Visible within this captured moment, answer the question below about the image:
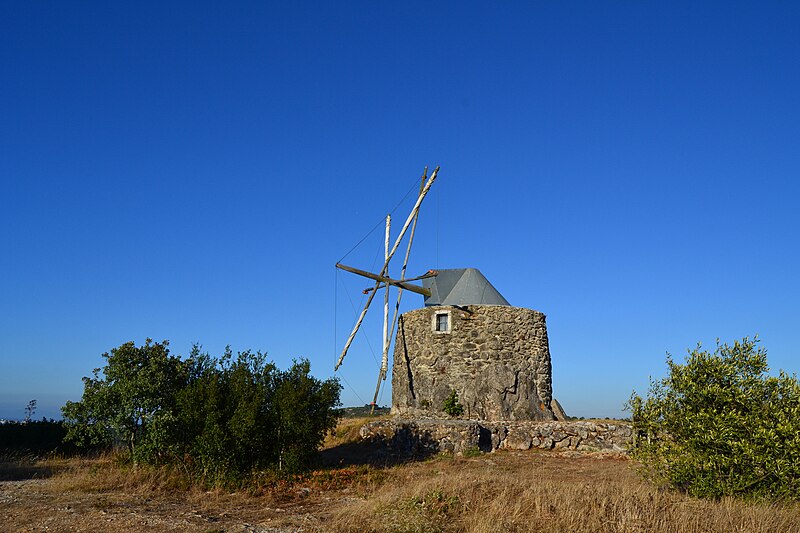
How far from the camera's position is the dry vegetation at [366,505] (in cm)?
901

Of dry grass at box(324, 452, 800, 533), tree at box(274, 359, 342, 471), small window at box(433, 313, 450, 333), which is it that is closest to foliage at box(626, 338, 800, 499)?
dry grass at box(324, 452, 800, 533)

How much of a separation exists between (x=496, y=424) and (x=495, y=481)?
415 inches

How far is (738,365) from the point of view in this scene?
34.5 ft

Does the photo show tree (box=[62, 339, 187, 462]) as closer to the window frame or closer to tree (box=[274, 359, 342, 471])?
tree (box=[274, 359, 342, 471])

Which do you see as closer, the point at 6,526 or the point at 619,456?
the point at 6,526

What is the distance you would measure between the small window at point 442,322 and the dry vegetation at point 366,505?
10939 mm

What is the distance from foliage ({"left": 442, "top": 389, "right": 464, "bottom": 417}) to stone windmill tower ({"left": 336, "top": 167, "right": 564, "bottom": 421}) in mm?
151

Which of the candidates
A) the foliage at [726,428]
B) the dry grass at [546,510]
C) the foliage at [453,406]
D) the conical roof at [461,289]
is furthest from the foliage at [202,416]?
the conical roof at [461,289]

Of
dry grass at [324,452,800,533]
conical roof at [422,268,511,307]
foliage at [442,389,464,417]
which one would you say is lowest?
dry grass at [324,452,800,533]

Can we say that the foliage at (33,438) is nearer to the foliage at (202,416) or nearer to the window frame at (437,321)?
the foliage at (202,416)

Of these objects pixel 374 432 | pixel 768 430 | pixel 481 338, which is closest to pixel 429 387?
pixel 481 338

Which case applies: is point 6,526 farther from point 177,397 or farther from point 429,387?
point 429,387

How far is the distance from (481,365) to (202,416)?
1374 centimetres

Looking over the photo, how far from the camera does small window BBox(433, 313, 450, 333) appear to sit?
26562mm
